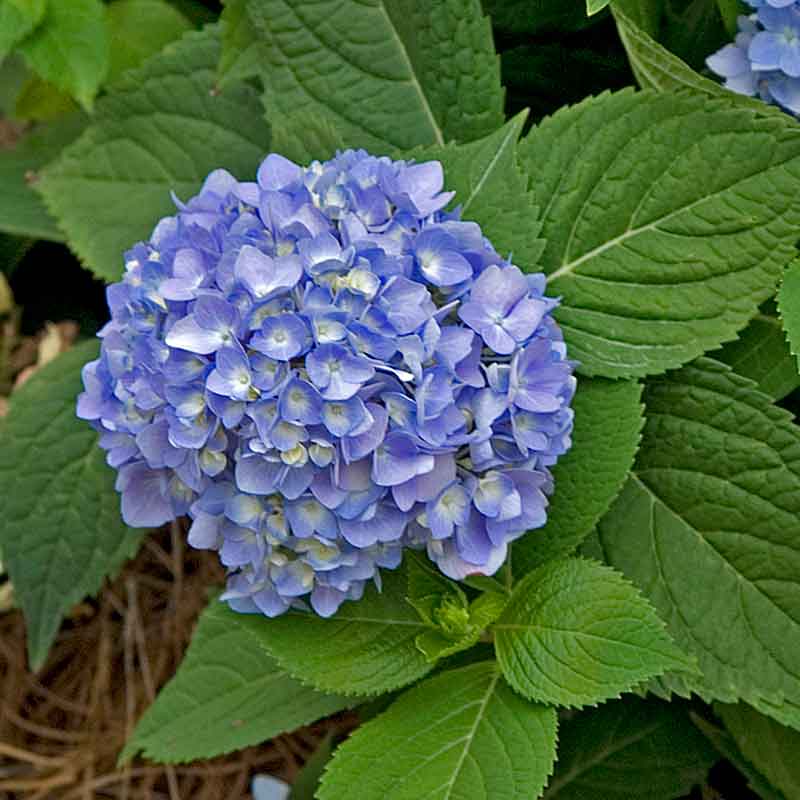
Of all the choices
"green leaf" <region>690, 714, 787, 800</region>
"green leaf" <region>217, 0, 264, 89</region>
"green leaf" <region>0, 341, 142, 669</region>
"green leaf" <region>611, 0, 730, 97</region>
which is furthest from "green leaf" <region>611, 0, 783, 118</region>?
"green leaf" <region>0, 341, 142, 669</region>

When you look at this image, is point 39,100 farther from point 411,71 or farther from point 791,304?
point 791,304

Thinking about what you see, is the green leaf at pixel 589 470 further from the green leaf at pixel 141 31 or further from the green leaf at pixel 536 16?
the green leaf at pixel 141 31

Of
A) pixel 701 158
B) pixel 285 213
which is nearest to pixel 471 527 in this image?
pixel 285 213

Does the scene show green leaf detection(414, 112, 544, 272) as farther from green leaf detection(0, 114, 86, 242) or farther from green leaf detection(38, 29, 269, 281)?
green leaf detection(0, 114, 86, 242)

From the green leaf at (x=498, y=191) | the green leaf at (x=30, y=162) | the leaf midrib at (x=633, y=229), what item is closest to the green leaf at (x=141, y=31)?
the green leaf at (x=30, y=162)

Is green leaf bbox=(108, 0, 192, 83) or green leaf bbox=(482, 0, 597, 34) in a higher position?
green leaf bbox=(482, 0, 597, 34)

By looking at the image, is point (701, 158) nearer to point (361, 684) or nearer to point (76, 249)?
point (361, 684)
